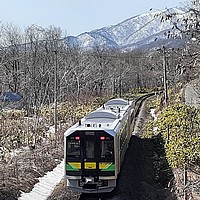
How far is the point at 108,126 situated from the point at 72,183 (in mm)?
1991

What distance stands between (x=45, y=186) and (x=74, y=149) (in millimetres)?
2689

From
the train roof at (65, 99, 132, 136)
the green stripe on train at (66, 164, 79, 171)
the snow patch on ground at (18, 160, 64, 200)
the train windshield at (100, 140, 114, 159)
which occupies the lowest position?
the snow patch on ground at (18, 160, 64, 200)

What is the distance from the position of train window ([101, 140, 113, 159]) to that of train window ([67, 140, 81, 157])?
700 millimetres

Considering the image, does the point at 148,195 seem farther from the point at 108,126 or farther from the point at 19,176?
the point at 19,176

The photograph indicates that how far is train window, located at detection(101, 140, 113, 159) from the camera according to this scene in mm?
12734

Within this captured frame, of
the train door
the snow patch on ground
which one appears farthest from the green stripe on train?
the snow patch on ground

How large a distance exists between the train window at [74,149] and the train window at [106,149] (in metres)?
0.70

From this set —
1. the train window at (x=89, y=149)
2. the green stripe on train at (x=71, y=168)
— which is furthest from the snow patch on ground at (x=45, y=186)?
the train window at (x=89, y=149)

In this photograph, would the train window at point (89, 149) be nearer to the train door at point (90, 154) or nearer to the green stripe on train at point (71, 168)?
the train door at point (90, 154)

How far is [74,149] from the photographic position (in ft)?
42.4

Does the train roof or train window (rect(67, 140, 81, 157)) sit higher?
the train roof

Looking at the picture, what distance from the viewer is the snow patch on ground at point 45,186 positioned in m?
13.4

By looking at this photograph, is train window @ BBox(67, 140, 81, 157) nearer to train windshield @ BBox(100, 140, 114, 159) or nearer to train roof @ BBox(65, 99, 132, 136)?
train roof @ BBox(65, 99, 132, 136)

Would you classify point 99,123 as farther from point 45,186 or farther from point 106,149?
point 45,186
